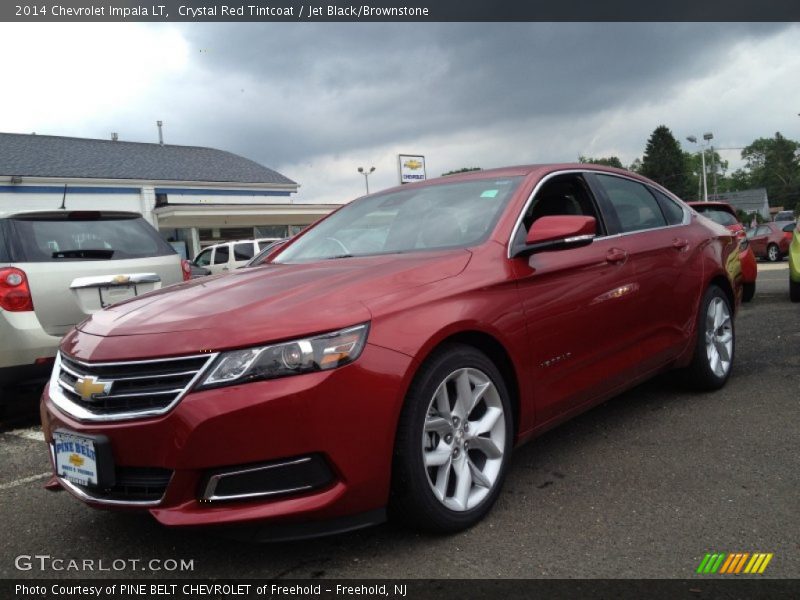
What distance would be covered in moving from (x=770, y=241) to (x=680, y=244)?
21280 mm

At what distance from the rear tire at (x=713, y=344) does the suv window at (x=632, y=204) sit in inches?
26.9

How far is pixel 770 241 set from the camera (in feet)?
73.5

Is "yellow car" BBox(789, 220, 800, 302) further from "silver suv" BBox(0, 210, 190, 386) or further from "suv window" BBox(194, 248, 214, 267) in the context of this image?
"suv window" BBox(194, 248, 214, 267)

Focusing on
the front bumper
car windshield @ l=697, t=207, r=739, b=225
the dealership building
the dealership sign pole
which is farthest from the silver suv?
the dealership sign pole

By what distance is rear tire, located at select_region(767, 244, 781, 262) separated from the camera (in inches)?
882

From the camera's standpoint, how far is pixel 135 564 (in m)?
2.51

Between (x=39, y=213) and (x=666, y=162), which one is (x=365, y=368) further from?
(x=666, y=162)

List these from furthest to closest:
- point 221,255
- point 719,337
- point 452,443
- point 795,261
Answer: point 221,255, point 795,261, point 719,337, point 452,443

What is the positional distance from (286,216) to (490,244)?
27.1 m

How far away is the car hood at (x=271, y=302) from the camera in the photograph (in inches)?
89.6

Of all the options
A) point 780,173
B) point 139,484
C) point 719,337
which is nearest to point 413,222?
point 139,484

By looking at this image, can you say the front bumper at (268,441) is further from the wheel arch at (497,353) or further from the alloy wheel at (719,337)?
the alloy wheel at (719,337)

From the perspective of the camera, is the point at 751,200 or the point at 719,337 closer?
the point at 719,337

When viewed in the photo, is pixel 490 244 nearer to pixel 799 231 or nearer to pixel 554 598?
pixel 554 598
